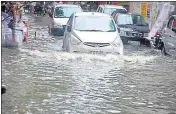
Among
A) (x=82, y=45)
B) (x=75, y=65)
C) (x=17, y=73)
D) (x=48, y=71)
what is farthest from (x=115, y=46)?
(x=17, y=73)

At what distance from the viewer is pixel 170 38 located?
56.0ft

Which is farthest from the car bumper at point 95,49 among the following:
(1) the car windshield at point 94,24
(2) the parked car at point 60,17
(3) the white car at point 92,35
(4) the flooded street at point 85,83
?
(2) the parked car at point 60,17

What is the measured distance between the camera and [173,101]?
9.40 m

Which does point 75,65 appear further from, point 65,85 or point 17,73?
point 65,85

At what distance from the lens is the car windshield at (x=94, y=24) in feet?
51.7

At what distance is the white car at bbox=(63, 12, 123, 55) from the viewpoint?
584 inches

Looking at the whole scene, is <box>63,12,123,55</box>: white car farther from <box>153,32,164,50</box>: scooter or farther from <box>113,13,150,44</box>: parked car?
<box>113,13,150,44</box>: parked car

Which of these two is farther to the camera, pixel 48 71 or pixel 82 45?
pixel 82 45

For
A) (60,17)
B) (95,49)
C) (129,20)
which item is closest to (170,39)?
(95,49)

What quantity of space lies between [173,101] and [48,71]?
414cm

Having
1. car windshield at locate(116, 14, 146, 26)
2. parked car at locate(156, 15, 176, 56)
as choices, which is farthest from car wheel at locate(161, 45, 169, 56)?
car windshield at locate(116, 14, 146, 26)

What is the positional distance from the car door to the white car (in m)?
2.20

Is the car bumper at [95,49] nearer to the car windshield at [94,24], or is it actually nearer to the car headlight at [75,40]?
the car headlight at [75,40]

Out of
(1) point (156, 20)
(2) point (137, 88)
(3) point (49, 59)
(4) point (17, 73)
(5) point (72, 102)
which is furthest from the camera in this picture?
(1) point (156, 20)
